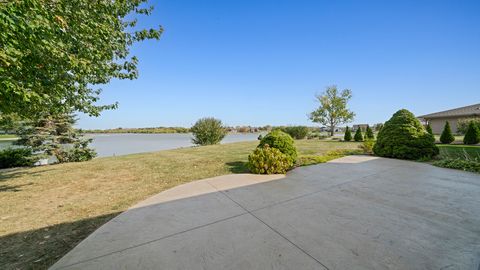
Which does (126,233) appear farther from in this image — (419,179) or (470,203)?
(419,179)

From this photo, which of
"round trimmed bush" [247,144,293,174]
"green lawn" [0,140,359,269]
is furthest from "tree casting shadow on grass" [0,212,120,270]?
"round trimmed bush" [247,144,293,174]

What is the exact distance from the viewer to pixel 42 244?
243 centimetres

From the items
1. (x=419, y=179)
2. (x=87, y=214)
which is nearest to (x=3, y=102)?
(x=87, y=214)

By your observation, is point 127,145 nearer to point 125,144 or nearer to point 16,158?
point 125,144

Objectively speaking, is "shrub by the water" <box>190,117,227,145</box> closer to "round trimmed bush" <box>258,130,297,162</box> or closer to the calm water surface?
the calm water surface

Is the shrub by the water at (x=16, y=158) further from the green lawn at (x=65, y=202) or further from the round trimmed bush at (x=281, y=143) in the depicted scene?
the round trimmed bush at (x=281, y=143)

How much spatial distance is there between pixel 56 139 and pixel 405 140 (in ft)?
52.2

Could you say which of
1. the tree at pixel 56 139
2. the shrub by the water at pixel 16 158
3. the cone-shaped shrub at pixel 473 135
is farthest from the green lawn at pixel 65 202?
the cone-shaped shrub at pixel 473 135

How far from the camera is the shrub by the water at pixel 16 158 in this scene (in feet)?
27.3

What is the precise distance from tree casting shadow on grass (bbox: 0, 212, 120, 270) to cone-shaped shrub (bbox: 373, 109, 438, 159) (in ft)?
32.1

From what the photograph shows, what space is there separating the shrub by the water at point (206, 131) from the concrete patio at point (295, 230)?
13.2m

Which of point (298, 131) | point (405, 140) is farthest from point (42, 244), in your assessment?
point (298, 131)

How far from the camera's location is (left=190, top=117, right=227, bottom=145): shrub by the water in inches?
682

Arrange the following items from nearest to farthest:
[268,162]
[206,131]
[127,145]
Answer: [268,162], [127,145], [206,131]
